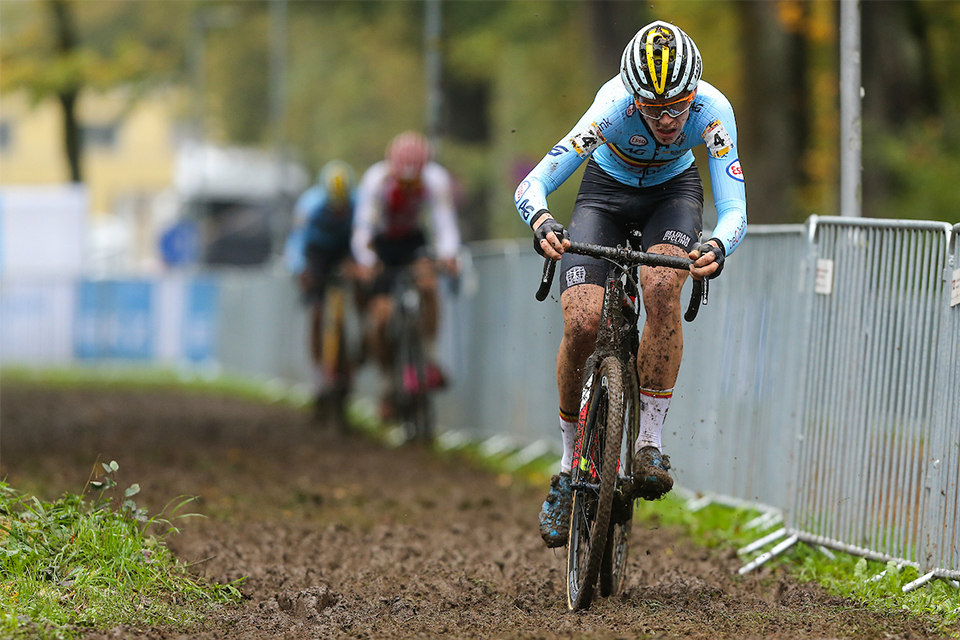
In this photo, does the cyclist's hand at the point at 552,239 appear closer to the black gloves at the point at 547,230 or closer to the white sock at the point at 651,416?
the black gloves at the point at 547,230

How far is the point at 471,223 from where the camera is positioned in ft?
113

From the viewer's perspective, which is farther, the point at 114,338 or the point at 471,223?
the point at 471,223

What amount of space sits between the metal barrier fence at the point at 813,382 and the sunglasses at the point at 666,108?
106cm

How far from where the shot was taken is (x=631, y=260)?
5410 millimetres

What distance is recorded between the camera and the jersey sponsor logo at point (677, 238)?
18.7 feet

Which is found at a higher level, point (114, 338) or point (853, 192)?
point (853, 192)

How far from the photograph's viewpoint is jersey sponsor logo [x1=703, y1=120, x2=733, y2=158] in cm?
562

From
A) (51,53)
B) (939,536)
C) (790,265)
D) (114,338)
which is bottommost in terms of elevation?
(114,338)

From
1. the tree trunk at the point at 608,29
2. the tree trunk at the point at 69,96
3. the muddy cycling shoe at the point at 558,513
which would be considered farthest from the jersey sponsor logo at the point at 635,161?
the tree trunk at the point at 69,96

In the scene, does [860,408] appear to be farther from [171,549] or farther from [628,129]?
[171,549]

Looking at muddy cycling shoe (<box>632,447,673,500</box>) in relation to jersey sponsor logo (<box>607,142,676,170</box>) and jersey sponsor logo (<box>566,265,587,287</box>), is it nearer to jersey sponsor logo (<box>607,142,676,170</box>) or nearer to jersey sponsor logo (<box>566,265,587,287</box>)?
jersey sponsor logo (<box>566,265,587,287</box>)

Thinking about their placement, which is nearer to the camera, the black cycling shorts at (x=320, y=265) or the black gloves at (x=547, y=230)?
the black gloves at (x=547, y=230)

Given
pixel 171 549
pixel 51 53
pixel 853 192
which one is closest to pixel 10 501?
pixel 171 549

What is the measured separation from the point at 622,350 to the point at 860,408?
5.21 feet
